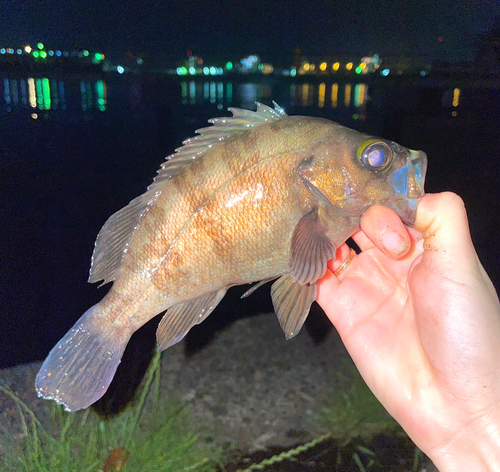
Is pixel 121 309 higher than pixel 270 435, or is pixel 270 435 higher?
pixel 121 309

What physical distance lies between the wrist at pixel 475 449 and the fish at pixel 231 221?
1.16m

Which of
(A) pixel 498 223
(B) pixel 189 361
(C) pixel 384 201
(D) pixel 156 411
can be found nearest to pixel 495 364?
(C) pixel 384 201

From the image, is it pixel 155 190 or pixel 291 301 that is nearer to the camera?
pixel 155 190

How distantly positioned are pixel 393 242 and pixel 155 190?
1.36 m

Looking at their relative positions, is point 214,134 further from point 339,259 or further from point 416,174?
point 339,259

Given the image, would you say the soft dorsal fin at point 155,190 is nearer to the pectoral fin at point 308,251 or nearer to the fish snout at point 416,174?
the pectoral fin at point 308,251

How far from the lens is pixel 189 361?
206 inches

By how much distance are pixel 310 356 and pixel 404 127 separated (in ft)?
54.3

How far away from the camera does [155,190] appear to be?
2.24 metres

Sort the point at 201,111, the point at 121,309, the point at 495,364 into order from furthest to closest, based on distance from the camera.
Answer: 1. the point at 201,111
2. the point at 121,309
3. the point at 495,364

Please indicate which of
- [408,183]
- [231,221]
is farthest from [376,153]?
[231,221]

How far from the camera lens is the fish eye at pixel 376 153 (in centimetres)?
202

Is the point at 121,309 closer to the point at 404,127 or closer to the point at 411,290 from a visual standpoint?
the point at 411,290

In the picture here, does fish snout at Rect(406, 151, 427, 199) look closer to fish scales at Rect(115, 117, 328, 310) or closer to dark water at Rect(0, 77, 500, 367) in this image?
fish scales at Rect(115, 117, 328, 310)
